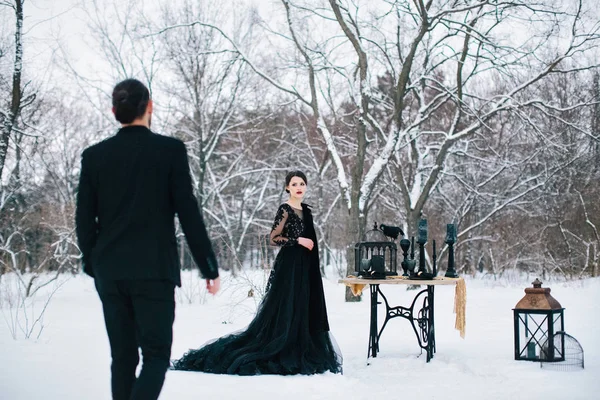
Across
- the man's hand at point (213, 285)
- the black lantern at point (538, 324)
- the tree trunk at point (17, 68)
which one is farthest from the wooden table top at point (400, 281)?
the tree trunk at point (17, 68)

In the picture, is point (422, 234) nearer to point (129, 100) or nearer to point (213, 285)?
point (213, 285)

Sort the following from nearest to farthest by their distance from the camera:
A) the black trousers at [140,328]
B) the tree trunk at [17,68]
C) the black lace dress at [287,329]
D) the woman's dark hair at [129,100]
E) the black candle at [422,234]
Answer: the black trousers at [140,328]
the woman's dark hair at [129,100]
the black lace dress at [287,329]
the black candle at [422,234]
the tree trunk at [17,68]

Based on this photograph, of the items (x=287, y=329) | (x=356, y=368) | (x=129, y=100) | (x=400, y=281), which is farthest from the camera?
(x=400, y=281)

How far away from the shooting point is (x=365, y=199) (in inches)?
496

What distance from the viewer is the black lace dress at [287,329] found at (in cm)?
558

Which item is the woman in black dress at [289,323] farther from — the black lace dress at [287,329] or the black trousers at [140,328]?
the black trousers at [140,328]

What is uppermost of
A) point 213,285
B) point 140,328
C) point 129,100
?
point 129,100

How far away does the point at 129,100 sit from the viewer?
3127 millimetres

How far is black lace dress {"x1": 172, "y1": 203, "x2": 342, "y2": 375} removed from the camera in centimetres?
558

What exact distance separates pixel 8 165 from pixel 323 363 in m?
16.0

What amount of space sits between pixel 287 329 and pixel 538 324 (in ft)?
7.75

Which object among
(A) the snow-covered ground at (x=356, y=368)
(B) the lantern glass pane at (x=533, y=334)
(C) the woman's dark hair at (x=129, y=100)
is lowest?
(A) the snow-covered ground at (x=356, y=368)

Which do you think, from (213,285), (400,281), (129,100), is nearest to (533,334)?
(400,281)

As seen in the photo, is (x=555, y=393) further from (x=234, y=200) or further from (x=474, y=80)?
(x=234, y=200)
